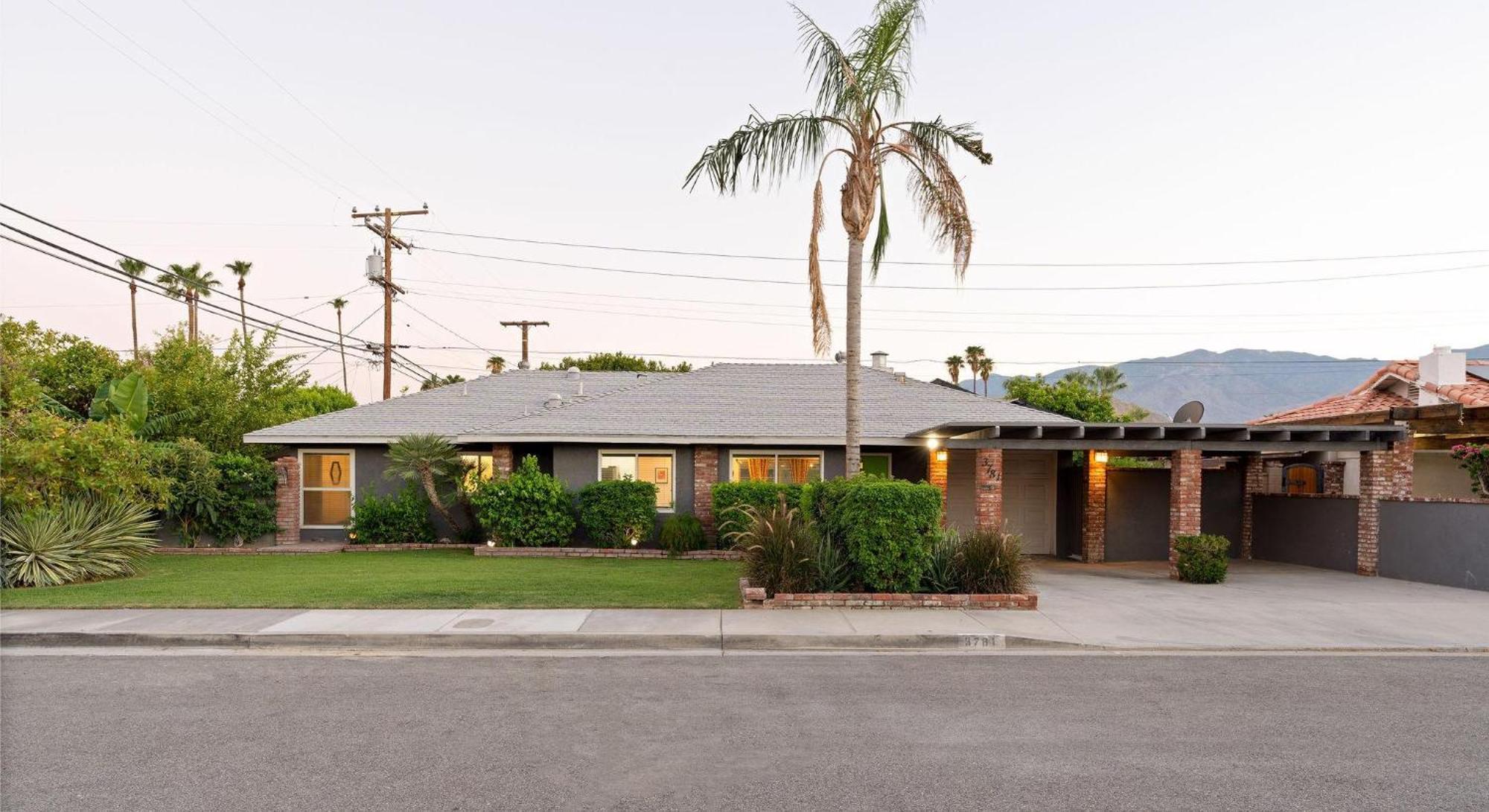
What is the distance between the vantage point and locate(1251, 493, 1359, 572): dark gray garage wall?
16953 mm

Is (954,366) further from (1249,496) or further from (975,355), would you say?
(1249,496)

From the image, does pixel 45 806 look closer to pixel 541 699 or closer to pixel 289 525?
pixel 541 699

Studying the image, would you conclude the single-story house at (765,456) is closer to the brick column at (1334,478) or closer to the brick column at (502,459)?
the brick column at (502,459)

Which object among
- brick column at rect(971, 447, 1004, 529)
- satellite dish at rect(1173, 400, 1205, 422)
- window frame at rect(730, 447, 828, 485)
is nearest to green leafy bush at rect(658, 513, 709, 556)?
window frame at rect(730, 447, 828, 485)

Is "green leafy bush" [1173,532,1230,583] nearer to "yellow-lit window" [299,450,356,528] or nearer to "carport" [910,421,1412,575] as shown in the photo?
"carport" [910,421,1412,575]

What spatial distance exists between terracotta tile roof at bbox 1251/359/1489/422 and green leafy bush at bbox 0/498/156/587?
25137mm

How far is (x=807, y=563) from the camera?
1194 centimetres

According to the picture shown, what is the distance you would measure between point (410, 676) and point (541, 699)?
162cm

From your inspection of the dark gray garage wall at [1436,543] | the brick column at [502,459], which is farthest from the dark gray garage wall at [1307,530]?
the brick column at [502,459]

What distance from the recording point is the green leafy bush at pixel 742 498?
57.0ft

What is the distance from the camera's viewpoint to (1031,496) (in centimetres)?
2059

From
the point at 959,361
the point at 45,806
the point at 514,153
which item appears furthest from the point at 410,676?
the point at 959,361

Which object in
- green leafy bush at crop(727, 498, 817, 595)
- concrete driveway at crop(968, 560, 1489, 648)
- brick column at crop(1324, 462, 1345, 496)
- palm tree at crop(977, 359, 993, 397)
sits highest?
palm tree at crop(977, 359, 993, 397)

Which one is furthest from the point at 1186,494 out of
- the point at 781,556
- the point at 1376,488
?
the point at 781,556
